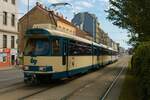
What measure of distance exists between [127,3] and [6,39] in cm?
4324

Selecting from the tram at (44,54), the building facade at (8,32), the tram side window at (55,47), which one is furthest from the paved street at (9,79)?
the building facade at (8,32)

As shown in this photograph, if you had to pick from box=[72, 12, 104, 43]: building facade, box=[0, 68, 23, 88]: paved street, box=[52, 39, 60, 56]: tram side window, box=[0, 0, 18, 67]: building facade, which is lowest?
box=[0, 68, 23, 88]: paved street

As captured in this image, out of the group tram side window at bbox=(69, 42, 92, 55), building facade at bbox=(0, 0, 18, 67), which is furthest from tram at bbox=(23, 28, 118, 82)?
building facade at bbox=(0, 0, 18, 67)

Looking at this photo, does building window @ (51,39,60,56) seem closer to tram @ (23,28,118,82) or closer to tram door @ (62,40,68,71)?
tram @ (23,28,118,82)

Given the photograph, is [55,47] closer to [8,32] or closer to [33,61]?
[33,61]

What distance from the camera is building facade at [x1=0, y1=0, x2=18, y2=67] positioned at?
201ft

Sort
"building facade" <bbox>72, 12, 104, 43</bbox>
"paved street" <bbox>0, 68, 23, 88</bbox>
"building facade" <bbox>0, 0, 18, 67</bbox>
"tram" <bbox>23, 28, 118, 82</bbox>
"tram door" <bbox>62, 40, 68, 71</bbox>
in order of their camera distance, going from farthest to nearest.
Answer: "building facade" <bbox>72, 12, 104, 43</bbox>, "building facade" <bbox>0, 0, 18, 67</bbox>, "paved street" <bbox>0, 68, 23, 88</bbox>, "tram door" <bbox>62, 40, 68, 71</bbox>, "tram" <bbox>23, 28, 118, 82</bbox>

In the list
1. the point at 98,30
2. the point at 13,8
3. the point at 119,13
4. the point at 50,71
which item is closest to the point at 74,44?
the point at 119,13

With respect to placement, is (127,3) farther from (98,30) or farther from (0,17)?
(98,30)

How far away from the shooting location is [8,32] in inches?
2506

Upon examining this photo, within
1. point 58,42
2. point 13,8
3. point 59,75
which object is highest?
point 13,8

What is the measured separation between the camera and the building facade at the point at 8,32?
61.3 m

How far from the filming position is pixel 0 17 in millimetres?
60875

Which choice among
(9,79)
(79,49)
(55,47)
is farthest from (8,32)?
(55,47)
